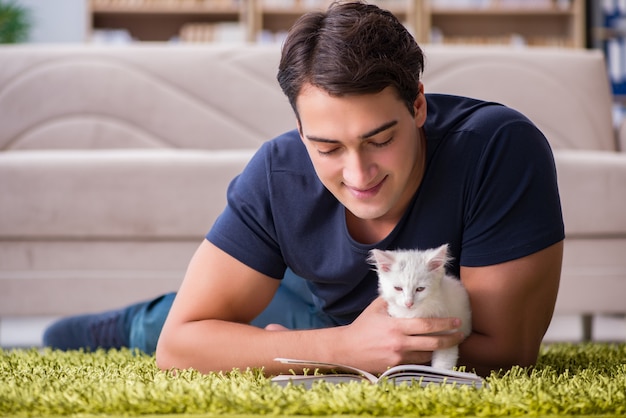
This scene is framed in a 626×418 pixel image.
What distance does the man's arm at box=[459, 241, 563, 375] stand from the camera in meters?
1.16

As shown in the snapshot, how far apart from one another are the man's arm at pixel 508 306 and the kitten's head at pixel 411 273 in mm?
85

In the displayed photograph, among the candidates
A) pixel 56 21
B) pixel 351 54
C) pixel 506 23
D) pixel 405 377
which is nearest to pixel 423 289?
pixel 405 377

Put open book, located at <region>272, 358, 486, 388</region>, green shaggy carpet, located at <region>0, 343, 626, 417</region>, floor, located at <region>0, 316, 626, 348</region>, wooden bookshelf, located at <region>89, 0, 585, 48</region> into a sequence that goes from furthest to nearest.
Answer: wooden bookshelf, located at <region>89, 0, 585, 48</region>, floor, located at <region>0, 316, 626, 348</region>, open book, located at <region>272, 358, 486, 388</region>, green shaggy carpet, located at <region>0, 343, 626, 417</region>

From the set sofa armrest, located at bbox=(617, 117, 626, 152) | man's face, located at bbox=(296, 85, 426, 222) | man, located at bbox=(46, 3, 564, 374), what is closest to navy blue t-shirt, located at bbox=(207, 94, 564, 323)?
man, located at bbox=(46, 3, 564, 374)

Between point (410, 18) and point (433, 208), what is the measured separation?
4167mm

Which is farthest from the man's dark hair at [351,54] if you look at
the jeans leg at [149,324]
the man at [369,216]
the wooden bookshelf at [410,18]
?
the wooden bookshelf at [410,18]

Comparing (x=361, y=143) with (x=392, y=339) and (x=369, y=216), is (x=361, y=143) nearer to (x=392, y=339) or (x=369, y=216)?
(x=369, y=216)

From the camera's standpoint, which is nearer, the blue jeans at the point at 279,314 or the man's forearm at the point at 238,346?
the man's forearm at the point at 238,346

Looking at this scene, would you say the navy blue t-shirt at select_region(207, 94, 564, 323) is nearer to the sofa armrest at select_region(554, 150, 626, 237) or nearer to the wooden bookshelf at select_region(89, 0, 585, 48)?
the sofa armrest at select_region(554, 150, 626, 237)

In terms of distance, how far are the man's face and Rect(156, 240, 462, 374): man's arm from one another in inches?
6.9

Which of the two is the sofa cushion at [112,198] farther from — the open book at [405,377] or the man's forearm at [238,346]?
the open book at [405,377]

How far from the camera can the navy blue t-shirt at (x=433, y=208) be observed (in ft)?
3.87

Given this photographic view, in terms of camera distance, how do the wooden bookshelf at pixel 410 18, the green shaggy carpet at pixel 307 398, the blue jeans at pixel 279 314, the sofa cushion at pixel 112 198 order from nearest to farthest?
the green shaggy carpet at pixel 307 398 < the blue jeans at pixel 279 314 < the sofa cushion at pixel 112 198 < the wooden bookshelf at pixel 410 18

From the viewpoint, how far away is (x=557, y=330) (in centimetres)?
297
